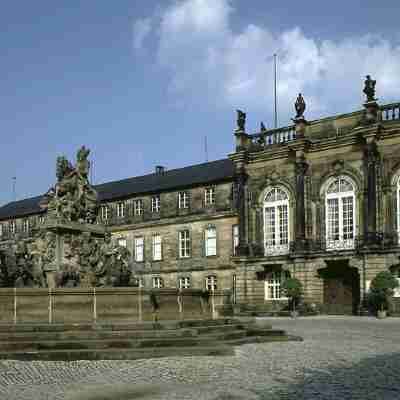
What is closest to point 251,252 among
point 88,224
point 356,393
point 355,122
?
point 355,122

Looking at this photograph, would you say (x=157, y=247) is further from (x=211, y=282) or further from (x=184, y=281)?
(x=211, y=282)

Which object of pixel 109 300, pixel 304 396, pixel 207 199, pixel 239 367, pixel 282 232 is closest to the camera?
pixel 304 396

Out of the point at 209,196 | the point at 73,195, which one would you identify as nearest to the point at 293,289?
the point at 209,196

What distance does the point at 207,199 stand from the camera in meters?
50.0

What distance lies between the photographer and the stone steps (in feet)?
44.9

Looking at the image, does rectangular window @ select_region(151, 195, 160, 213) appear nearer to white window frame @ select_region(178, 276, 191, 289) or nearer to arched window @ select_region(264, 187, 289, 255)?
Answer: white window frame @ select_region(178, 276, 191, 289)

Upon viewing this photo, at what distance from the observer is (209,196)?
4994 centimetres

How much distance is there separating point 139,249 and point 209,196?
26.7 feet

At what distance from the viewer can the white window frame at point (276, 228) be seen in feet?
136

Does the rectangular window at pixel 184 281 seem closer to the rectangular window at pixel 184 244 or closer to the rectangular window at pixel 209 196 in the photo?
the rectangular window at pixel 184 244

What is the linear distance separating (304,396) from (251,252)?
32945 mm

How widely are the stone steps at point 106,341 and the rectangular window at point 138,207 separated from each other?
1529 inches

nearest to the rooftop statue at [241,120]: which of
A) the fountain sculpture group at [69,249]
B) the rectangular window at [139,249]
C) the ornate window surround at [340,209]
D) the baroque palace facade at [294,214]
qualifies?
the baroque palace facade at [294,214]

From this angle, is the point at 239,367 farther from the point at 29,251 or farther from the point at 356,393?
the point at 29,251
